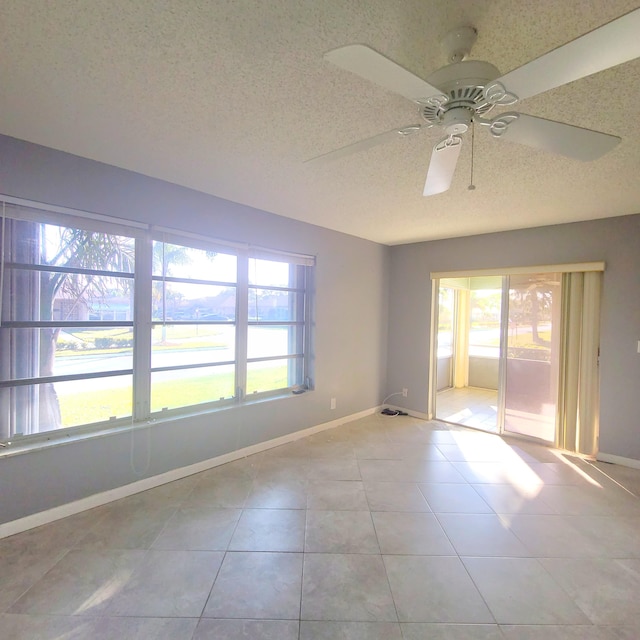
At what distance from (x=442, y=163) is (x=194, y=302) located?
2149 mm

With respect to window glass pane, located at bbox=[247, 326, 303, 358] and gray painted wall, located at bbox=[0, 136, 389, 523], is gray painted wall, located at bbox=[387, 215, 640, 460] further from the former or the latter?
window glass pane, located at bbox=[247, 326, 303, 358]

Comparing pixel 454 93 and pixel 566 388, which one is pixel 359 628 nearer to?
pixel 454 93

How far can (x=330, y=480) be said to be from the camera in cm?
264

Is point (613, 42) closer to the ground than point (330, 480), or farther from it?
farther from it

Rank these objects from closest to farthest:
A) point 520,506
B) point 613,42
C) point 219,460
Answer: point 613,42, point 520,506, point 219,460

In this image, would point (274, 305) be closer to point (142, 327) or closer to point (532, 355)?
point (142, 327)

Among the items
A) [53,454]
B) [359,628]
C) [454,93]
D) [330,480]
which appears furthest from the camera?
[330,480]

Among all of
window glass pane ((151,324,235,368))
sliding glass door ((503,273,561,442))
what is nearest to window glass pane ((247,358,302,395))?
window glass pane ((151,324,235,368))

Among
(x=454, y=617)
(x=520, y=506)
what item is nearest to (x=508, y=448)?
(x=520, y=506)

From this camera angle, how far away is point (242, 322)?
3.04 meters

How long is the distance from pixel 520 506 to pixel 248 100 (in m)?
3.10

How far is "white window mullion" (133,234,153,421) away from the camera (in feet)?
7.84

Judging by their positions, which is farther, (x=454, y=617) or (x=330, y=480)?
(x=330, y=480)

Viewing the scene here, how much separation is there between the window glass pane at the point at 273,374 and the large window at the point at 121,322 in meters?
0.02
